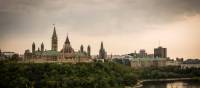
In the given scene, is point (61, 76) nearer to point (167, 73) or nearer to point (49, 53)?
point (49, 53)

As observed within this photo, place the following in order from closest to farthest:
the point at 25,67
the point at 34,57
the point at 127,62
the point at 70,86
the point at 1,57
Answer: the point at 70,86, the point at 25,67, the point at 1,57, the point at 34,57, the point at 127,62

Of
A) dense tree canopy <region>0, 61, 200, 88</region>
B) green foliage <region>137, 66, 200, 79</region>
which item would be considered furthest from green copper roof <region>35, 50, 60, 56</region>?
green foliage <region>137, 66, 200, 79</region>

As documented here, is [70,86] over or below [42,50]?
below

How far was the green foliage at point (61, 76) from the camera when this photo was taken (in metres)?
13.6

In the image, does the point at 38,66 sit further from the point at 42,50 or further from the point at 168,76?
the point at 168,76

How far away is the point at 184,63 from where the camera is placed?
29406mm

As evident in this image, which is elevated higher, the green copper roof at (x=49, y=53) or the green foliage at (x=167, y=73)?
the green copper roof at (x=49, y=53)

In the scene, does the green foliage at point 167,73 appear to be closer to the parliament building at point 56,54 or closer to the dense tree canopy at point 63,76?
the dense tree canopy at point 63,76

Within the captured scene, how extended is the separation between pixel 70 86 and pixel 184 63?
16.5m

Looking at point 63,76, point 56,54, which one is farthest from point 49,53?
point 63,76

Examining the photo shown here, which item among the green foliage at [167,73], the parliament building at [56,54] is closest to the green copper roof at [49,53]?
the parliament building at [56,54]

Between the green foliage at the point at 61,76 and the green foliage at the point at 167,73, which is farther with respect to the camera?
the green foliage at the point at 167,73

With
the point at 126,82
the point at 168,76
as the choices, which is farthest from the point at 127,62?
the point at 126,82

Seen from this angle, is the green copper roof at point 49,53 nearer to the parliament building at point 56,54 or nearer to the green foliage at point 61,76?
the parliament building at point 56,54
